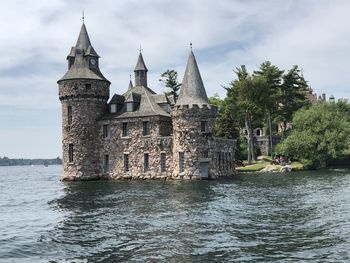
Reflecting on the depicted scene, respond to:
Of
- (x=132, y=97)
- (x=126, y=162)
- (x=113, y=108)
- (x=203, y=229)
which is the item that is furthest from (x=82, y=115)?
(x=203, y=229)

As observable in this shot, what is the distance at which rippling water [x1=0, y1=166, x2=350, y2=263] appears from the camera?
14.4 m

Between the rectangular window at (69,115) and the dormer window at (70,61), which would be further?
the dormer window at (70,61)

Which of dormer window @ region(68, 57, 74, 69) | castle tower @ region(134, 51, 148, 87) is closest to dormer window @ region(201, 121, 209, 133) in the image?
castle tower @ region(134, 51, 148, 87)

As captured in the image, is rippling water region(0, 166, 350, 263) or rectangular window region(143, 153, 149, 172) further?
rectangular window region(143, 153, 149, 172)

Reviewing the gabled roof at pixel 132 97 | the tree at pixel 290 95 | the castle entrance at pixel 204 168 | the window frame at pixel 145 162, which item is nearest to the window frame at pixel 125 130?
the gabled roof at pixel 132 97

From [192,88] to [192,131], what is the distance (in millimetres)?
5105

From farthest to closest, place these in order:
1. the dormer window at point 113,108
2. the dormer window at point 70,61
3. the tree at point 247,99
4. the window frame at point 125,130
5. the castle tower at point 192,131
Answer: the tree at point 247,99 → the dormer window at point 70,61 → the dormer window at point 113,108 → the window frame at point 125,130 → the castle tower at point 192,131

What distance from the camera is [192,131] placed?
48438 millimetres

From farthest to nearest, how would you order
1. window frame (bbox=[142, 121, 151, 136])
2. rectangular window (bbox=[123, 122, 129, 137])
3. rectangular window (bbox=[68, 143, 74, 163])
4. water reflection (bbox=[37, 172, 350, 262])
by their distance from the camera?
rectangular window (bbox=[68, 143, 74, 163]) < rectangular window (bbox=[123, 122, 129, 137]) < window frame (bbox=[142, 121, 151, 136]) < water reflection (bbox=[37, 172, 350, 262])

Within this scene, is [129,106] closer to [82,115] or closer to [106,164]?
[82,115]

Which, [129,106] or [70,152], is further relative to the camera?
[70,152]

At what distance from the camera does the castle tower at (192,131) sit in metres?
48.2

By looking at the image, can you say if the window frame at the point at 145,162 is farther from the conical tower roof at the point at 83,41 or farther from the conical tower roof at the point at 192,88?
the conical tower roof at the point at 83,41

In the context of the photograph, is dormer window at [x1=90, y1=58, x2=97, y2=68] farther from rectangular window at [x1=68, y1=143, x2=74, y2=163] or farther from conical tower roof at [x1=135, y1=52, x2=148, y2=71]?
rectangular window at [x1=68, y1=143, x2=74, y2=163]
